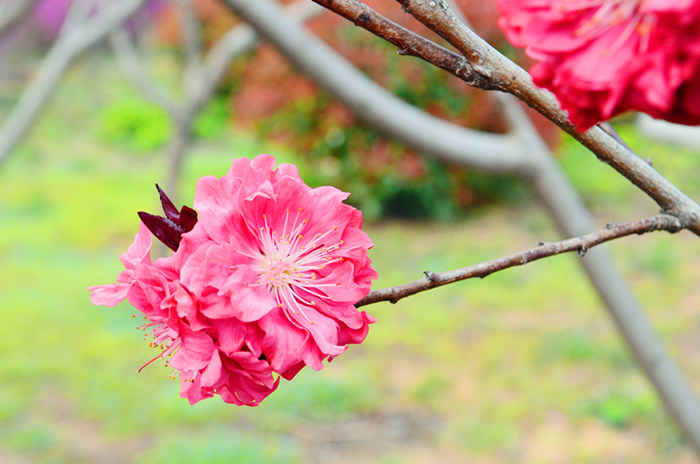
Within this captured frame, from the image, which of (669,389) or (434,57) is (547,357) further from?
(434,57)

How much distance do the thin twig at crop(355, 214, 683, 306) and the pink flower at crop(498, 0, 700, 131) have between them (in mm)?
225

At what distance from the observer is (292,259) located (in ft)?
2.53

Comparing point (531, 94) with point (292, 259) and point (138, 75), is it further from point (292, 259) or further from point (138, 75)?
point (138, 75)

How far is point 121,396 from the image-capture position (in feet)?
11.7

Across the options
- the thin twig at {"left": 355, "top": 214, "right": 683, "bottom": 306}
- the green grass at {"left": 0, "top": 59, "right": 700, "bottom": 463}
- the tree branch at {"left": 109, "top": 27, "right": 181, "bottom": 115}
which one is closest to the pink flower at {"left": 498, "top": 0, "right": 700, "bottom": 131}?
the thin twig at {"left": 355, "top": 214, "right": 683, "bottom": 306}

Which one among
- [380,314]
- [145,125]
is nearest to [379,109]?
[380,314]

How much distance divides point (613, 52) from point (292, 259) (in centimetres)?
40

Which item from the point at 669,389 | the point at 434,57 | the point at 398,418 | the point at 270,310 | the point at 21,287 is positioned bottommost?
the point at 270,310

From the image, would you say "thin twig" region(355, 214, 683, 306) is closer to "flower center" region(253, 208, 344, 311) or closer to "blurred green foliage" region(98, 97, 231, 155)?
"flower center" region(253, 208, 344, 311)

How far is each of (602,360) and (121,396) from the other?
96.7 inches

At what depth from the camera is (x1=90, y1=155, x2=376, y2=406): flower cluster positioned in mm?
652

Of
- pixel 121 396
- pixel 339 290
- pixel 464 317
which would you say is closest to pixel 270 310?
pixel 339 290

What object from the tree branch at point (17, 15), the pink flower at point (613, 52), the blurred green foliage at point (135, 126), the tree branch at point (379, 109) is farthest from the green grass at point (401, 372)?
the pink flower at point (613, 52)

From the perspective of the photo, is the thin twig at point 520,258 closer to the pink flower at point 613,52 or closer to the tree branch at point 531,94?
the tree branch at point 531,94
